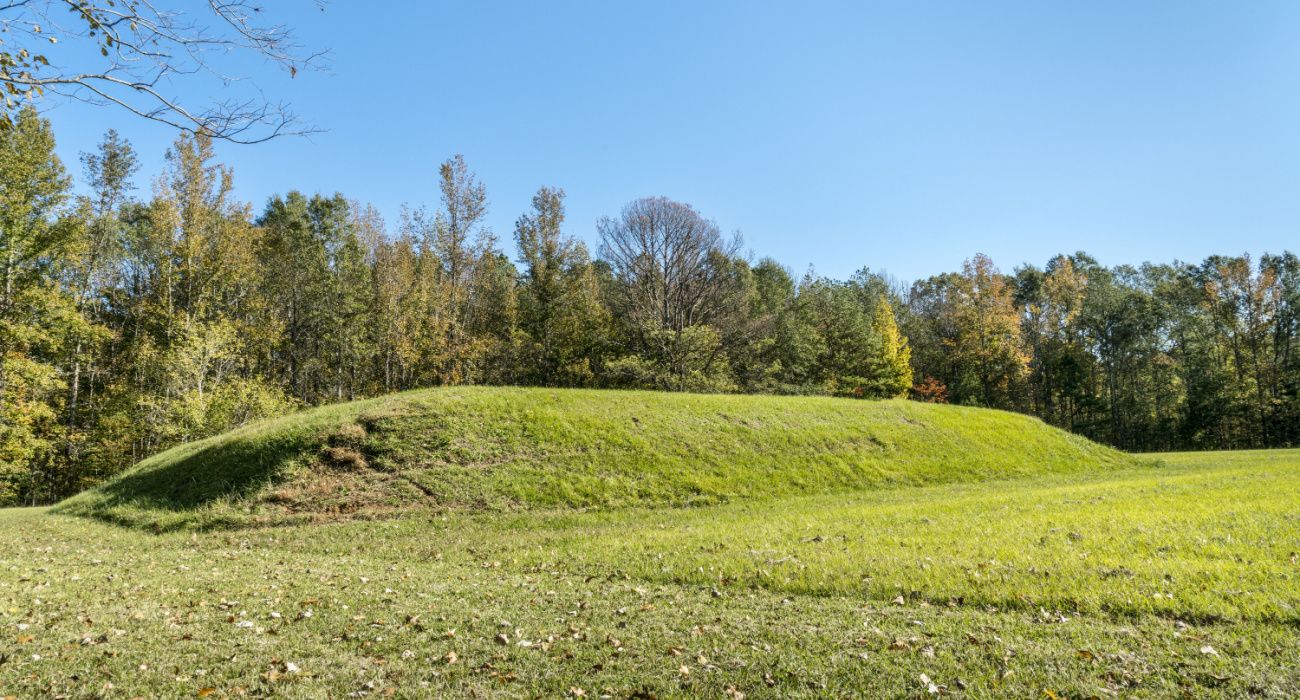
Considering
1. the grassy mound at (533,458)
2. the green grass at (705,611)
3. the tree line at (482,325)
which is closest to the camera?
the green grass at (705,611)

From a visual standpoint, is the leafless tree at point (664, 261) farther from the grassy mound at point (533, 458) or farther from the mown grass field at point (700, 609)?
the mown grass field at point (700, 609)

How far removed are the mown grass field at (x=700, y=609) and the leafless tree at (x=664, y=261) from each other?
1096 inches

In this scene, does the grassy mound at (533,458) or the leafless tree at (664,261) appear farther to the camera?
the leafless tree at (664,261)

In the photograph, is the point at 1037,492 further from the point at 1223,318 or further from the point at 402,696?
the point at 1223,318

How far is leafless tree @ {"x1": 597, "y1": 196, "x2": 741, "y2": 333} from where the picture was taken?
40312 mm

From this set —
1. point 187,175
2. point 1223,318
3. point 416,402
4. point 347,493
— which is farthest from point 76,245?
point 1223,318

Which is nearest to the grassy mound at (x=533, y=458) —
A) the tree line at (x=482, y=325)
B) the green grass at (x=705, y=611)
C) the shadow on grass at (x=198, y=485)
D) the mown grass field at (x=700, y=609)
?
the shadow on grass at (x=198, y=485)

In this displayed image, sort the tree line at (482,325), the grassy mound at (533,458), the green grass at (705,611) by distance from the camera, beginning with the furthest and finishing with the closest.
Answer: the tree line at (482,325) < the grassy mound at (533,458) < the green grass at (705,611)

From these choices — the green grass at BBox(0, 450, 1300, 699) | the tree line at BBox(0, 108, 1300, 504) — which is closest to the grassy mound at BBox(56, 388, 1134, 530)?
the green grass at BBox(0, 450, 1300, 699)

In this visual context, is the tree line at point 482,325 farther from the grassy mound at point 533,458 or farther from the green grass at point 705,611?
the green grass at point 705,611

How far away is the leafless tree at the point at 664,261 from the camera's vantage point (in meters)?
40.3

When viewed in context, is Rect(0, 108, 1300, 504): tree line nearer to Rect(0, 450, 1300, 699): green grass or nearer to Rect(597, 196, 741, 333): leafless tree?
Rect(597, 196, 741, 333): leafless tree

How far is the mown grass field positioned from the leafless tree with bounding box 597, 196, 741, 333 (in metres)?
27.8

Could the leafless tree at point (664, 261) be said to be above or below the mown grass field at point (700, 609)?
above
